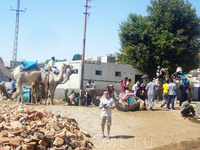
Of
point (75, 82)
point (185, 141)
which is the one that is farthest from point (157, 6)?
point (185, 141)

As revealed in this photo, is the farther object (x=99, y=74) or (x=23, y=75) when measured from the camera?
(x=99, y=74)

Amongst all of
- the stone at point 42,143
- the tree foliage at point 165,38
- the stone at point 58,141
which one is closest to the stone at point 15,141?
the stone at point 42,143

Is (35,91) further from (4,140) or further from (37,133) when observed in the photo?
(4,140)

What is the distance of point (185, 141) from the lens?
9.42m

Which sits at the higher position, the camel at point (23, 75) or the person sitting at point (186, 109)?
the camel at point (23, 75)

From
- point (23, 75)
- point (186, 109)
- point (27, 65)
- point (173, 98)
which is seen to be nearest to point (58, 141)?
point (186, 109)

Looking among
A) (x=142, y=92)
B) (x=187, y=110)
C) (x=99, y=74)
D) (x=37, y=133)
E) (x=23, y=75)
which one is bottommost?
(x=37, y=133)

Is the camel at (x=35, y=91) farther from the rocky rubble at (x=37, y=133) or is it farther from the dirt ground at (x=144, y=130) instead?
the rocky rubble at (x=37, y=133)

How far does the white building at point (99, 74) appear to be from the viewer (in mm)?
23828

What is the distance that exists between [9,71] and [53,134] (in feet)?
29.9

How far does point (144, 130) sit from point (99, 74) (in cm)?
1458

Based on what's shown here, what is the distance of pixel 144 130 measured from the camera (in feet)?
34.7

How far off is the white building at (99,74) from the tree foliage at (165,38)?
1.40 metres

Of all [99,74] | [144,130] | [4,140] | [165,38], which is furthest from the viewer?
[99,74]
